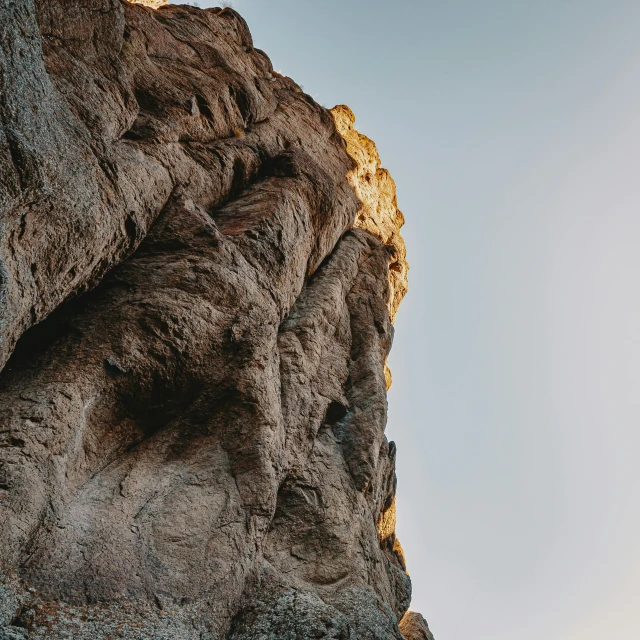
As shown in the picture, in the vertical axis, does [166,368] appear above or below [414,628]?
above

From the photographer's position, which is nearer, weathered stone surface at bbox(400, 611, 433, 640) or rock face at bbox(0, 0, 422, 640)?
rock face at bbox(0, 0, 422, 640)

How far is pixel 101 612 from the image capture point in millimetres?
7629

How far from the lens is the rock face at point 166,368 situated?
25.8ft

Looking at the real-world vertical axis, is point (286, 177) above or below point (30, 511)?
A: above

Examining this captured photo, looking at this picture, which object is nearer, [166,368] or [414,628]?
[166,368]

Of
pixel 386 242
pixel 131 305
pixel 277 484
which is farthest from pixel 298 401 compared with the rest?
pixel 386 242

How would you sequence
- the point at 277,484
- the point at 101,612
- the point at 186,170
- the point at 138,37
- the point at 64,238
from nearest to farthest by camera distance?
the point at 101,612, the point at 64,238, the point at 277,484, the point at 186,170, the point at 138,37

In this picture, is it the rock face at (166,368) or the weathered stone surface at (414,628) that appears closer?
the rock face at (166,368)

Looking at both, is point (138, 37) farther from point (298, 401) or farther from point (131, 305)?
point (298, 401)

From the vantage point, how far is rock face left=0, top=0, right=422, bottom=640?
309 inches

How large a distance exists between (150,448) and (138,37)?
11028 mm

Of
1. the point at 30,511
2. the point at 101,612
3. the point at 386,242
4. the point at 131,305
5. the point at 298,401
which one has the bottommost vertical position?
the point at 101,612

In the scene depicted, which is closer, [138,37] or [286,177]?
[138,37]

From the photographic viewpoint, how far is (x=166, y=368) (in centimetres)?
1059
